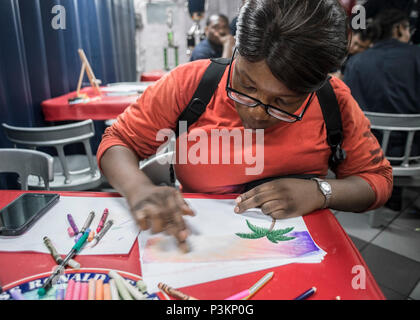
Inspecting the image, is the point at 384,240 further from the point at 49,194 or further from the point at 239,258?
the point at 49,194

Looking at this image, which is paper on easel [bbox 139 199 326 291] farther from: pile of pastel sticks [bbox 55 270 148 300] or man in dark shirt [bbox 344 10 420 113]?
man in dark shirt [bbox 344 10 420 113]

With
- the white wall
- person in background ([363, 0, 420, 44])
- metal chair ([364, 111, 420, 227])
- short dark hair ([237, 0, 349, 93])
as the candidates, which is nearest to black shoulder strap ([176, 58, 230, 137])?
short dark hair ([237, 0, 349, 93])

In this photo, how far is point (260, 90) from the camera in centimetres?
73

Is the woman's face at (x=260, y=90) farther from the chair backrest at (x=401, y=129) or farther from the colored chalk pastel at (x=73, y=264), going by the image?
the chair backrest at (x=401, y=129)

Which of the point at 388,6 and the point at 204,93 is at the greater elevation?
the point at 388,6

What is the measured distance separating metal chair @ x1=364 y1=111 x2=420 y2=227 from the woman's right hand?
4.95ft

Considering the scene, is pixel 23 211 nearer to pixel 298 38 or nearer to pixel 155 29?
pixel 298 38

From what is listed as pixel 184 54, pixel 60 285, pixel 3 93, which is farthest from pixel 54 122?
pixel 184 54

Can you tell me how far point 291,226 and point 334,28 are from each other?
43 cm

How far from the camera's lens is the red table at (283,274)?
0.52 metres

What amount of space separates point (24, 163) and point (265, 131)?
0.91 metres

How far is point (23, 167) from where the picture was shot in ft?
4.00

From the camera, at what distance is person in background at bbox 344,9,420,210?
6.84 feet

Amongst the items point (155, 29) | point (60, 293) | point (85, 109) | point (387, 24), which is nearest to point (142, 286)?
point (60, 293)
